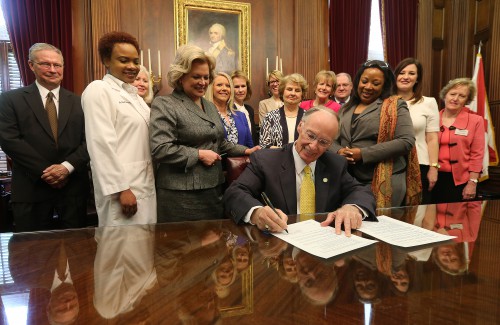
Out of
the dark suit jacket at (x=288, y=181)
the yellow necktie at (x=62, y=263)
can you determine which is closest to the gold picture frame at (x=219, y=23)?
the dark suit jacket at (x=288, y=181)

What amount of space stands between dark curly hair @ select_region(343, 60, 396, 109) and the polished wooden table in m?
1.38

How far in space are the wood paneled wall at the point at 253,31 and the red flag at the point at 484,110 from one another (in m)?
2.34

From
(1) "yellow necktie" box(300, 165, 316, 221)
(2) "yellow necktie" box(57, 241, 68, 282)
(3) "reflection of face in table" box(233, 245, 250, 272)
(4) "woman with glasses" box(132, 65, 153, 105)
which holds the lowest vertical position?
(3) "reflection of face in table" box(233, 245, 250, 272)

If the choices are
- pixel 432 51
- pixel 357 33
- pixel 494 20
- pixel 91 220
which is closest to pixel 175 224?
pixel 91 220

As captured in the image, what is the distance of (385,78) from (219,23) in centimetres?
365

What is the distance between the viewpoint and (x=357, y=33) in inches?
243

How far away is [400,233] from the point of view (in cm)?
142

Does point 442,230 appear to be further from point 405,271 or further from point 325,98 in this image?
point 325,98

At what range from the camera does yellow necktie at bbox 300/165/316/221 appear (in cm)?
189

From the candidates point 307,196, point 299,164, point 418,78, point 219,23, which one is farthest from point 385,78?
point 219,23

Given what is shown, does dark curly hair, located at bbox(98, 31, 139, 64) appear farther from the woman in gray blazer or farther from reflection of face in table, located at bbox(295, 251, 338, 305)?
reflection of face in table, located at bbox(295, 251, 338, 305)

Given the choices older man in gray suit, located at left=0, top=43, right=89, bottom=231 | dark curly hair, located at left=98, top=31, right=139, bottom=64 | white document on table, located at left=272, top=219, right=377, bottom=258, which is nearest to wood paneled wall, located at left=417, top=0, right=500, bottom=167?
white document on table, located at left=272, top=219, right=377, bottom=258

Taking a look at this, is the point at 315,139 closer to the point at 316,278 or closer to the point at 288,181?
the point at 288,181

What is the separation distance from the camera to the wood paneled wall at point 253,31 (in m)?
5.04
